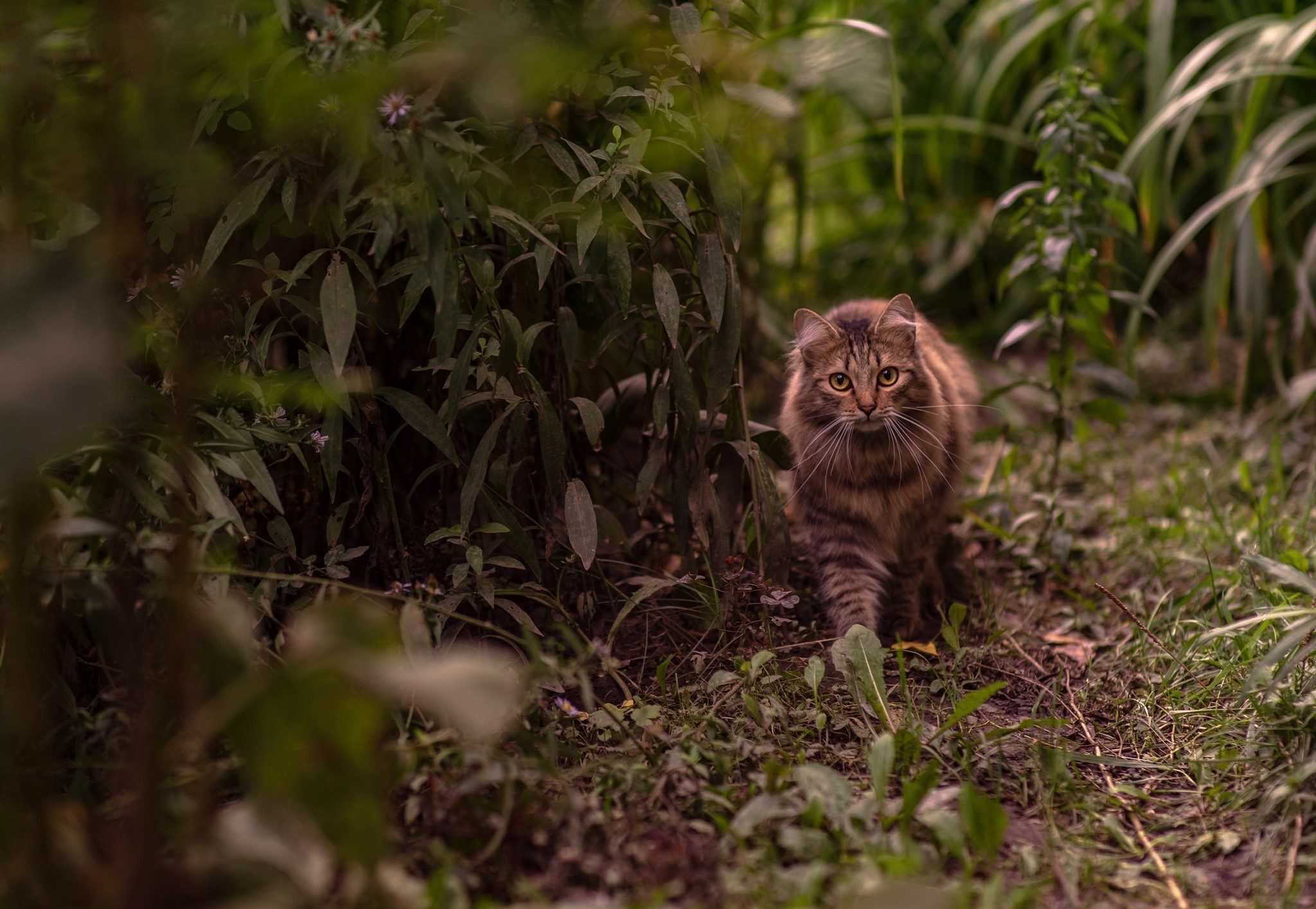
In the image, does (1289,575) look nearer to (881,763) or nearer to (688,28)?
(881,763)

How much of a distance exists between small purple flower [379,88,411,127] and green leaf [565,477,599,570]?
2.76 ft

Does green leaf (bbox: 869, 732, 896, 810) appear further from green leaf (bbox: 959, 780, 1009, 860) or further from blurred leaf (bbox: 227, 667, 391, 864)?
blurred leaf (bbox: 227, 667, 391, 864)

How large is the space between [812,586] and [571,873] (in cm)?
143

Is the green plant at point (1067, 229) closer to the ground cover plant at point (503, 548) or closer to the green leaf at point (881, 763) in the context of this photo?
the ground cover plant at point (503, 548)

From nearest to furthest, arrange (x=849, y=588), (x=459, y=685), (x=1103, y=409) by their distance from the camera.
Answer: (x=459, y=685) < (x=849, y=588) < (x=1103, y=409)

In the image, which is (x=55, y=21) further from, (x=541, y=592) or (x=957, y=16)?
(x=957, y=16)

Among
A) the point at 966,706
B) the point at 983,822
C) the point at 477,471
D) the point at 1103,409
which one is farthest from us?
the point at 1103,409

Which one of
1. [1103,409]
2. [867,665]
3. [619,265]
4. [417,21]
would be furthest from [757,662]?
[1103,409]

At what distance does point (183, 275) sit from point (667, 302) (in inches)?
36.9

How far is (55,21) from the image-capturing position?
1.86 m

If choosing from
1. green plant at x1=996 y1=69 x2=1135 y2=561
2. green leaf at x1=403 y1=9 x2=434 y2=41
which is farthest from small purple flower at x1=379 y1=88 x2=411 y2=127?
green plant at x1=996 y1=69 x2=1135 y2=561

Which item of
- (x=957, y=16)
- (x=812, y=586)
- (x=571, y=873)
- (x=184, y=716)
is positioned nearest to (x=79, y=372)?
(x=184, y=716)

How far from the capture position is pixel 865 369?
275 centimetres

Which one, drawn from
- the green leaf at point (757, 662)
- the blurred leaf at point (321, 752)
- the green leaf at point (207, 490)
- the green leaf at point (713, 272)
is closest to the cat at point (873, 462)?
the green leaf at point (757, 662)
